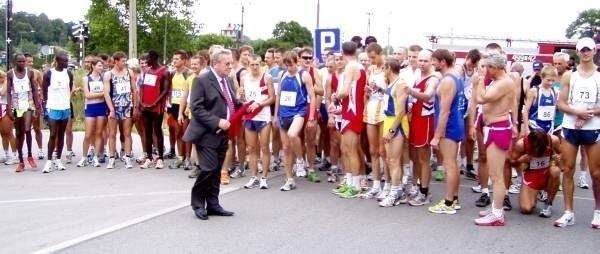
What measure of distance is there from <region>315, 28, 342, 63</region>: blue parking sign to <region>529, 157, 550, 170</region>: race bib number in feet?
14.5

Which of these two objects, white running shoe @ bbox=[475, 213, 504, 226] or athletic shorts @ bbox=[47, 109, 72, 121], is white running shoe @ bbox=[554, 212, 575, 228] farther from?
athletic shorts @ bbox=[47, 109, 72, 121]

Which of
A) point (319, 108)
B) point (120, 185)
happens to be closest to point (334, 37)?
point (319, 108)

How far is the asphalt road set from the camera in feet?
19.6

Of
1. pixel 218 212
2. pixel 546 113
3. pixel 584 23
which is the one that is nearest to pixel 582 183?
pixel 546 113

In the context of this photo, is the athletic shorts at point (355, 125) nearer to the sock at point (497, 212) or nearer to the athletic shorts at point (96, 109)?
the sock at point (497, 212)

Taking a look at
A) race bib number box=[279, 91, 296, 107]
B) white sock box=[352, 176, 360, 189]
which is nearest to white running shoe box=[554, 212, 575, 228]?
white sock box=[352, 176, 360, 189]

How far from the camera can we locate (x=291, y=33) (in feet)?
265

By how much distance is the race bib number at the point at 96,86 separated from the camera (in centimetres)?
1103

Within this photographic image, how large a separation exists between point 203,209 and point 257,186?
6.61 feet

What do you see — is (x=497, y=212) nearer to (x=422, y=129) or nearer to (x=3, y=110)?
(x=422, y=129)

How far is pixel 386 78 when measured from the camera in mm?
8094

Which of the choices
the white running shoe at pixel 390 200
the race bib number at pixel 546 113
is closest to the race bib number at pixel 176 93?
the white running shoe at pixel 390 200

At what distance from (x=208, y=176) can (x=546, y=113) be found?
503 centimetres

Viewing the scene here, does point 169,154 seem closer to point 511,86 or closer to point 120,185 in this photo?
point 120,185
